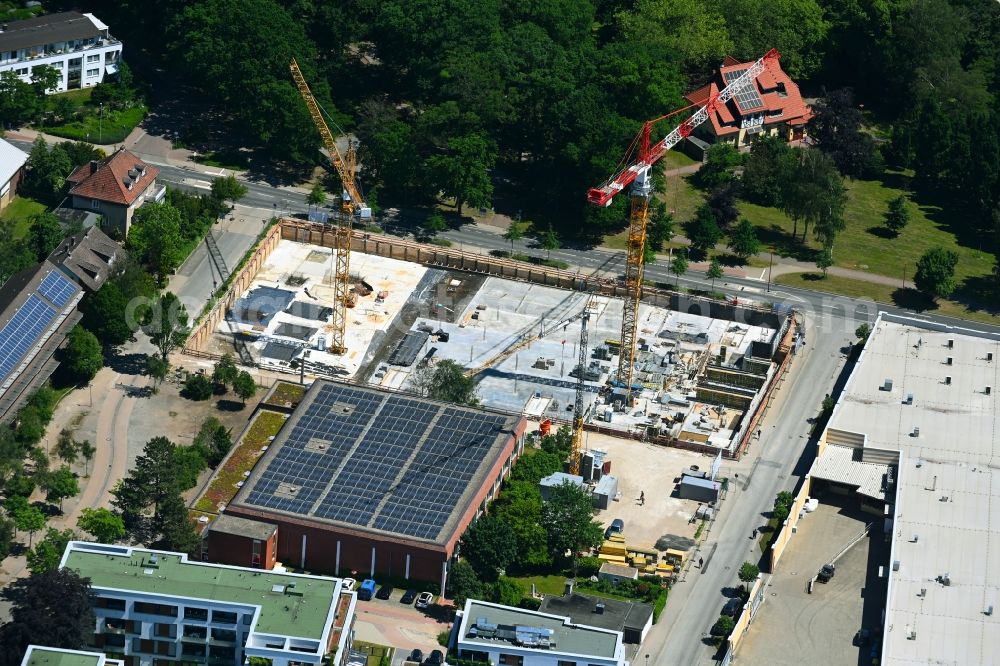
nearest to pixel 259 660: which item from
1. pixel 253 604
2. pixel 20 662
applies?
pixel 253 604

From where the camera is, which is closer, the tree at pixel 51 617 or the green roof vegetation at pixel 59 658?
the green roof vegetation at pixel 59 658

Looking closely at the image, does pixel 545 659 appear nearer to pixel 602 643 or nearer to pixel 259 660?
pixel 602 643

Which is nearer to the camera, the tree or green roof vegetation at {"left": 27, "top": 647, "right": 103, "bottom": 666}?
green roof vegetation at {"left": 27, "top": 647, "right": 103, "bottom": 666}

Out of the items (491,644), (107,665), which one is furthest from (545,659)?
(107,665)

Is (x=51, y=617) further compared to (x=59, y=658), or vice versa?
(x=51, y=617)

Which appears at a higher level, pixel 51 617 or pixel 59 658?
pixel 51 617
